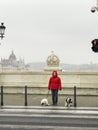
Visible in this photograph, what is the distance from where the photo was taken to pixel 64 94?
25.1 metres

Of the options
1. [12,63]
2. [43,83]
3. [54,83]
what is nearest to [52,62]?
[43,83]

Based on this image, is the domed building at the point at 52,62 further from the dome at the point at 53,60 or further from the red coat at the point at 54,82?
the red coat at the point at 54,82

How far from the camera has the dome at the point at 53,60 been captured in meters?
30.6

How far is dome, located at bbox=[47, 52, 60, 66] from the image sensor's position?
3062cm

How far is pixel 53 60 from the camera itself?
30641mm

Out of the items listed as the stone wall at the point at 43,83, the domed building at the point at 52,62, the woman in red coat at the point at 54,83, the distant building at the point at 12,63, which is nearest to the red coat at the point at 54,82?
the woman in red coat at the point at 54,83

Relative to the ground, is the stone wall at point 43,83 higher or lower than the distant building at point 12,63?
lower

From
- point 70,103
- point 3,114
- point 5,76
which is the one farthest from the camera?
point 5,76

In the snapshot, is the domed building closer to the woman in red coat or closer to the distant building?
the woman in red coat

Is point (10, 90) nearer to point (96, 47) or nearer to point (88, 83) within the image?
point (88, 83)

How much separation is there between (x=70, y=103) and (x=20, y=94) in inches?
307

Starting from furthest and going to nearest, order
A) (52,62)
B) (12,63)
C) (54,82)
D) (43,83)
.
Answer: (12,63), (52,62), (43,83), (54,82)

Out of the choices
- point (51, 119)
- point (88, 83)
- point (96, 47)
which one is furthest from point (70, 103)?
point (88, 83)

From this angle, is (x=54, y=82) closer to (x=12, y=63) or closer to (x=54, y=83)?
(x=54, y=83)
